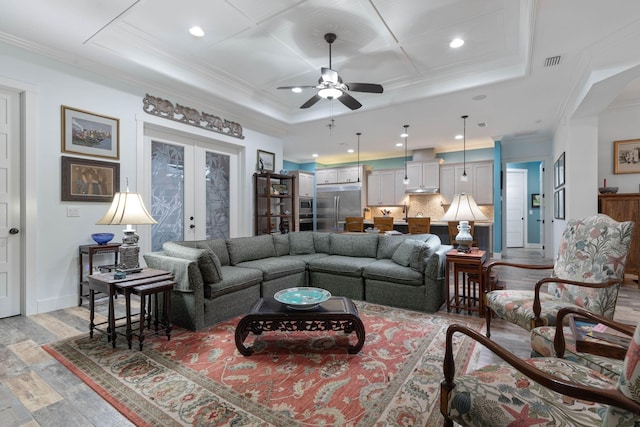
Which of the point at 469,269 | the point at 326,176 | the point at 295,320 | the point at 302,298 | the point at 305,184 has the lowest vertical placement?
the point at 295,320

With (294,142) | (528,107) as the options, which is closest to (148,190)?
(294,142)

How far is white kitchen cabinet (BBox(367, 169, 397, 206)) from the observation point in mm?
8430

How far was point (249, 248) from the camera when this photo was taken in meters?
4.09

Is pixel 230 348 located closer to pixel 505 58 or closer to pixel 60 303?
pixel 60 303

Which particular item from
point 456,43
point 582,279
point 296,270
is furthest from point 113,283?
point 456,43

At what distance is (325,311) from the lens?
2.43m

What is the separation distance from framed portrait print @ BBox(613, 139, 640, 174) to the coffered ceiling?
734 millimetres

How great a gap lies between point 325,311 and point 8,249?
3.30 m

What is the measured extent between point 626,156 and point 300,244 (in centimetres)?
532

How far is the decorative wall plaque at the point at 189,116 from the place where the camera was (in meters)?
A: 4.16

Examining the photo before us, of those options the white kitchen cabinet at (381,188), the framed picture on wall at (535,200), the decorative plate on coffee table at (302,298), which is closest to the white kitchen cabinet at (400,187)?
the white kitchen cabinet at (381,188)

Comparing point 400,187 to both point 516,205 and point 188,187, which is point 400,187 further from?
point 188,187

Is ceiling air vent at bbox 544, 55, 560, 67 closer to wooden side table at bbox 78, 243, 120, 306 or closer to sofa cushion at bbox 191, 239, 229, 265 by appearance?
sofa cushion at bbox 191, 239, 229, 265

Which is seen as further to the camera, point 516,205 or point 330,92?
point 516,205
